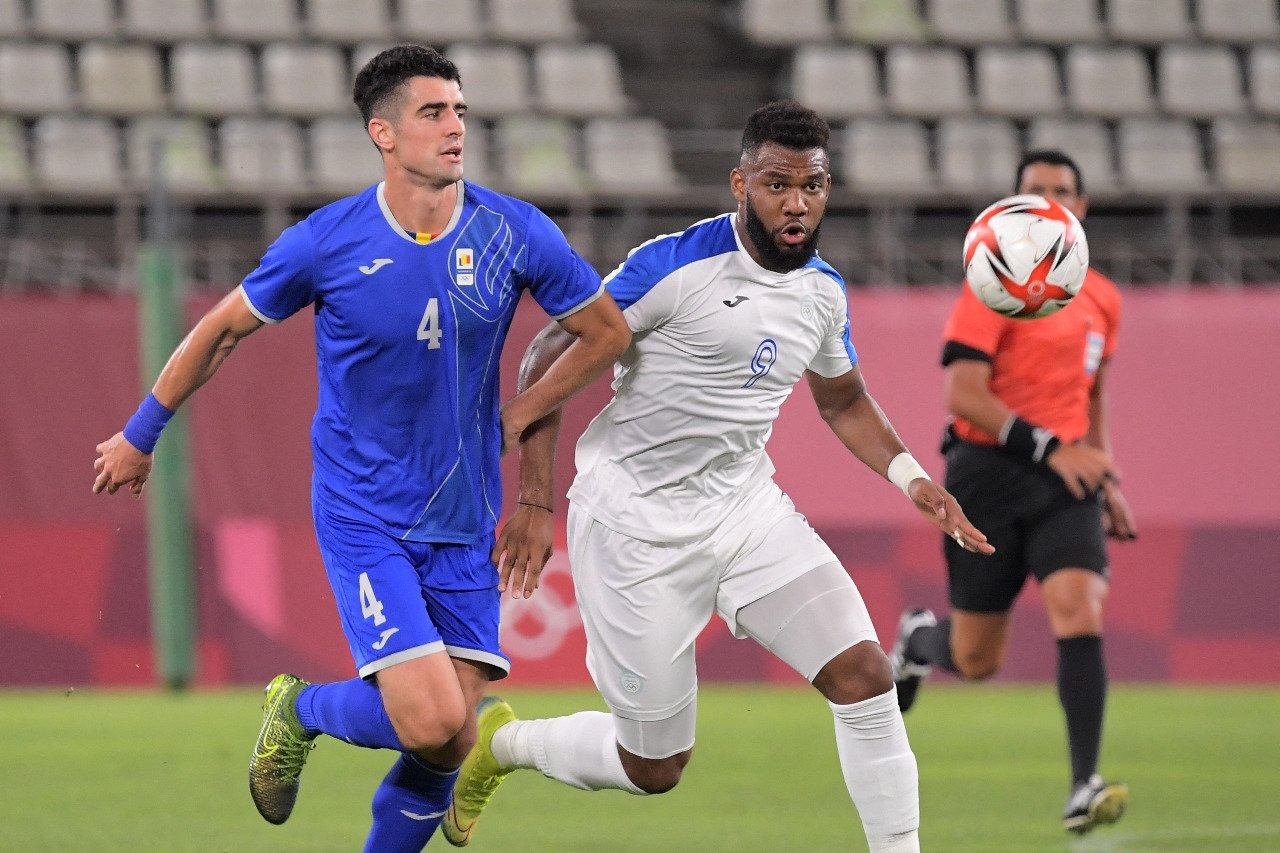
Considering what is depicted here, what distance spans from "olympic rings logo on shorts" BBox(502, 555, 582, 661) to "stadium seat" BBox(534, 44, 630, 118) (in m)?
5.83

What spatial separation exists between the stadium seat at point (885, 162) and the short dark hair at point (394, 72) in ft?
34.6

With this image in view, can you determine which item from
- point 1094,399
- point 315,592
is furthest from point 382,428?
point 315,592

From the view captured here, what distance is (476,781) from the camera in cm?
609

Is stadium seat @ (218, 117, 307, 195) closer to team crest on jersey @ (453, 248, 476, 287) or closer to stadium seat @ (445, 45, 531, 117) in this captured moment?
stadium seat @ (445, 45, 531, 117)

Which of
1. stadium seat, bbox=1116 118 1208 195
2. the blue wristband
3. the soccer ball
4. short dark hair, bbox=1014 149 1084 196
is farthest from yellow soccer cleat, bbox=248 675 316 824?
stadium seat, bbox=1116 118 1208 195

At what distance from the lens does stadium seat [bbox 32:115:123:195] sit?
1458cm

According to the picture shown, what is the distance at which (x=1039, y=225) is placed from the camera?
6.39m

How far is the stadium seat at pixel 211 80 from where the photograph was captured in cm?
1570

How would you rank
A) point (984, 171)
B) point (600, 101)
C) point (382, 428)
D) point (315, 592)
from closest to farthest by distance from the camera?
point (382, 428) < point (315, 592) < point (984, 171) < point (600, 101)

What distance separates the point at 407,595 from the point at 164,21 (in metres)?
12.4

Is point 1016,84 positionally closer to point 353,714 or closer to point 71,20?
point 71,20

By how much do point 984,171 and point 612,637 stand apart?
10.2 metres

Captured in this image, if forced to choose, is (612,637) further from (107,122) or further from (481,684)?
(107,122)

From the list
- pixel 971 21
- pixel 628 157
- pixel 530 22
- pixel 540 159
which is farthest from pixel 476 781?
pixel 971 21
